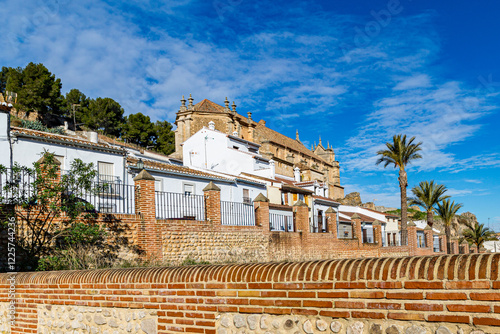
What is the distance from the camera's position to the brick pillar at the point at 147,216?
14984 millimetres

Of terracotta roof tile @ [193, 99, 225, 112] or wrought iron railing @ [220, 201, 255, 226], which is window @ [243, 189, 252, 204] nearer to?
wrought iron railing @ [220, 201, 255, 226]

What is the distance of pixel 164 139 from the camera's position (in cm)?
6888

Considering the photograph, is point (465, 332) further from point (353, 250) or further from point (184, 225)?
point (353, 250)

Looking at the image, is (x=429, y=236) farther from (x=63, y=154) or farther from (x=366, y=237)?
(x=63, y=154)

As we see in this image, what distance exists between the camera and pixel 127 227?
1441 cm

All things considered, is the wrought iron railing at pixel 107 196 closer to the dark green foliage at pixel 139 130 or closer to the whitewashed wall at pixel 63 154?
the whitewashed wall at pixel 63 154

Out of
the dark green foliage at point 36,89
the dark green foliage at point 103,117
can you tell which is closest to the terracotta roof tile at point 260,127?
the dark green foliage at point 103,117

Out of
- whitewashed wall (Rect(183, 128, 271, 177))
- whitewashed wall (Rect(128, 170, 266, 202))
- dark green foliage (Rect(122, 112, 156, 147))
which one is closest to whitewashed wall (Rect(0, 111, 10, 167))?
whitewashed wall (Rect(128, 170, 266, 202))

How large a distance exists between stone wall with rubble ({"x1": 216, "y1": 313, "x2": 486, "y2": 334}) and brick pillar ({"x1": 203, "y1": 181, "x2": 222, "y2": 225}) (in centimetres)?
1333

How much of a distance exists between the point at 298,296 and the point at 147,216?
37.7 feet

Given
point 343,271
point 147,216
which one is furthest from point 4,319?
point 343,271

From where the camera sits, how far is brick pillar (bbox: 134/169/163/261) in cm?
1498

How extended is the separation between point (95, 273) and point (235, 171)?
3164cm

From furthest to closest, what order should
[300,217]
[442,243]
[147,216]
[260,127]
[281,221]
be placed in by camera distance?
1. [260,127]
2. [442,243]
3. [281,221]
4. [300,217]
5. [147,216]
